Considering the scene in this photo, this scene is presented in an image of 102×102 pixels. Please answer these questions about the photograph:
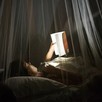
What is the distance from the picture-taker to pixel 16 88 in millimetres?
1400

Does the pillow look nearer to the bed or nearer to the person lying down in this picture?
the bed

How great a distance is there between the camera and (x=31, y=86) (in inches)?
56.2

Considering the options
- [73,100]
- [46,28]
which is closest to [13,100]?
[73,100]

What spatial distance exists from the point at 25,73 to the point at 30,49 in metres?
0.47

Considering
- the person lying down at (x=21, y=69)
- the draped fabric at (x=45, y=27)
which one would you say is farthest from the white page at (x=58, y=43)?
the person lying down at (x=21, y=69)

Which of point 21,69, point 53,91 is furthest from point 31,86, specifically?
point 21,69

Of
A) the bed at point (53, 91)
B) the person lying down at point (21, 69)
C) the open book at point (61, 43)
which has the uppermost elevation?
the open book at point (61, 43)

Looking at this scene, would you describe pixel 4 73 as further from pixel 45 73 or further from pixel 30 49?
pixel 30 49

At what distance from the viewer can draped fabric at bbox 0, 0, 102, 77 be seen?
1922 mm

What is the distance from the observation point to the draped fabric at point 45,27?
192cm

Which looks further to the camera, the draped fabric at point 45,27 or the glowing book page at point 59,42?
the glowing book page at point 59,42

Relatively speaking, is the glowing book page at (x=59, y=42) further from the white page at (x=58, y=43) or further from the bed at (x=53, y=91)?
the bed at (x=53, y=91)

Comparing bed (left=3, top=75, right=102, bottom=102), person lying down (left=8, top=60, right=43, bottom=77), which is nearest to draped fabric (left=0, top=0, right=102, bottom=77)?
person lying down (left=8, top=60, right=43, bottom=77)

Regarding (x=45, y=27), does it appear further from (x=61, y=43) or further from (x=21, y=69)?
(x=21, y=69)
